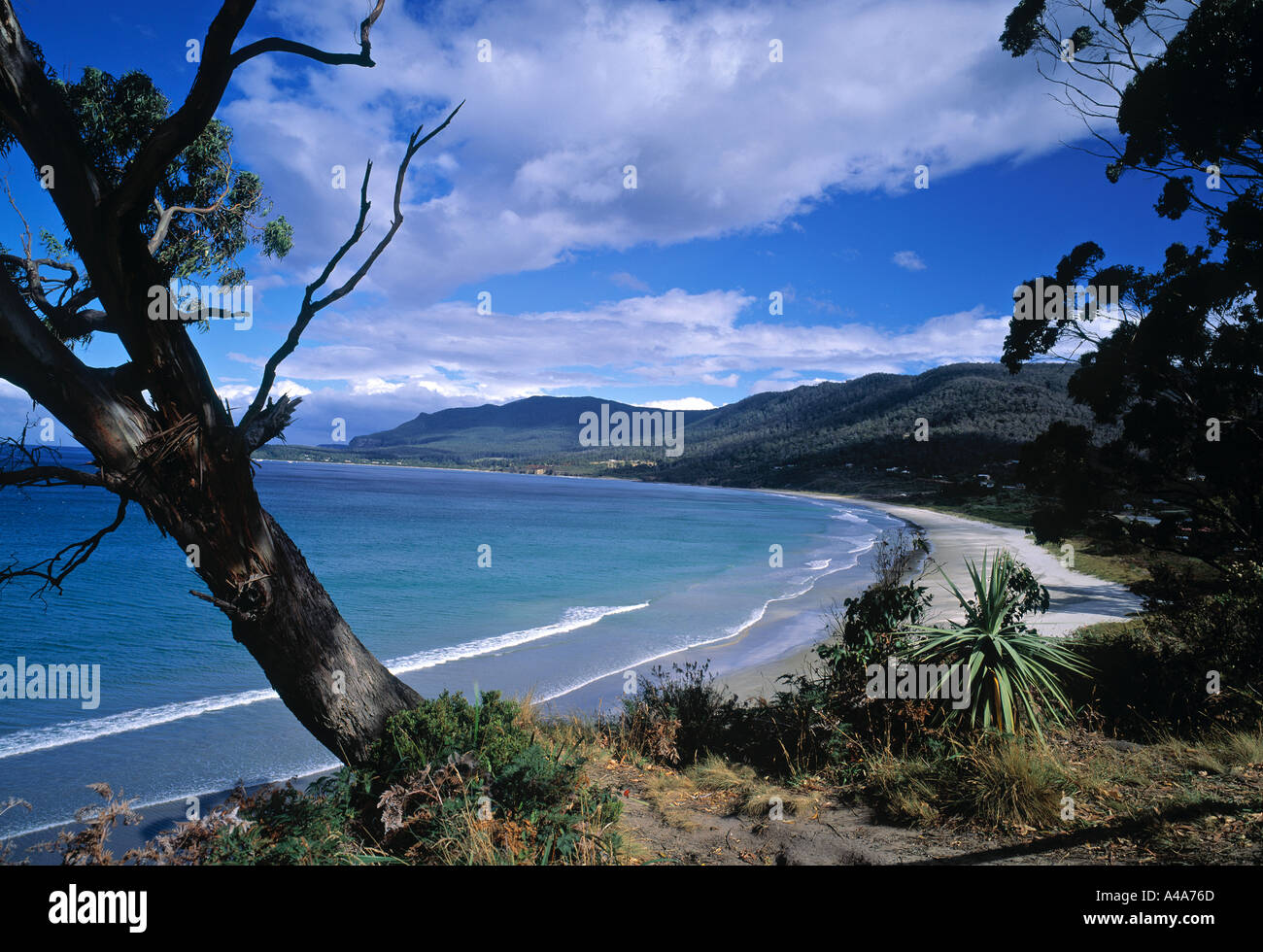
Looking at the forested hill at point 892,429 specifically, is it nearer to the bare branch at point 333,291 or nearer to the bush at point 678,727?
the bush at point 678,727

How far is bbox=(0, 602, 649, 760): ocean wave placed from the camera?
10.2 m

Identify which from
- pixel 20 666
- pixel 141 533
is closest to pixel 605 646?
pixel 20 666

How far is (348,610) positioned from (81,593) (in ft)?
32.8

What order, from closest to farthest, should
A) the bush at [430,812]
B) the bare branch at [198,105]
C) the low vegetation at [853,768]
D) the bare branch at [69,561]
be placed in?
1. the bare branch at [198,105]
2. the bare branch at [69,561]
3. the bush at [430,812]
4. the low vegetation at [853,768]

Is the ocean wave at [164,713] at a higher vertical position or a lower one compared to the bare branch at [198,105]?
lower

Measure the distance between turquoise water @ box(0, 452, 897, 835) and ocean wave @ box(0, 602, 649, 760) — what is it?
0.15ft

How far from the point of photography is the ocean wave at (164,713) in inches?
403

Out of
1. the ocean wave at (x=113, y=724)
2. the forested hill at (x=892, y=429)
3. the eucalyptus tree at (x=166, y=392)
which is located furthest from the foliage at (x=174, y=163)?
the forested hill at (x=892, y=429)

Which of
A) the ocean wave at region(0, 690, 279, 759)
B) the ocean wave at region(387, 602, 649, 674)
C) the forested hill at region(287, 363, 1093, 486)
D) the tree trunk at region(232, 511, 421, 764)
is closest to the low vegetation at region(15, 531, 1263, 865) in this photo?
the tree trunk at region(232, 511, 421, 764)

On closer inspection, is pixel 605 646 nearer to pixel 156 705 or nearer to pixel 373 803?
pixel 156 705

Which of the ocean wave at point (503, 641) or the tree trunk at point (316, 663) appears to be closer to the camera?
the tree trunk at point (316, 663)

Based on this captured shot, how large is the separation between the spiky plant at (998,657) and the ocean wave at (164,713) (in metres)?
10.9
